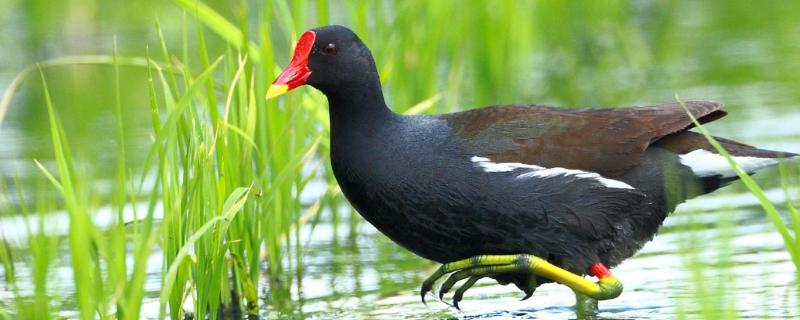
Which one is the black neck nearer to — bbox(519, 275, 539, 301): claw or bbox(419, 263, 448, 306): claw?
bbox(419, 263, 448, 306): claw

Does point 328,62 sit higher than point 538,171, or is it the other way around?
point 328,62

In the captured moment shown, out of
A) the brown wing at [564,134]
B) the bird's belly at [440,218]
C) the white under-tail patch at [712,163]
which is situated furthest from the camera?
the white under-tail patch at [712,163]

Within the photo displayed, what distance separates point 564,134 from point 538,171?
7.4 inches

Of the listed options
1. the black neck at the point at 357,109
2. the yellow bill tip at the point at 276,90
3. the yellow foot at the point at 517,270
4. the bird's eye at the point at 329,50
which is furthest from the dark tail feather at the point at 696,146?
the yellow bill tip at the point at 276,90

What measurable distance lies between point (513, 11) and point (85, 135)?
2.35 m

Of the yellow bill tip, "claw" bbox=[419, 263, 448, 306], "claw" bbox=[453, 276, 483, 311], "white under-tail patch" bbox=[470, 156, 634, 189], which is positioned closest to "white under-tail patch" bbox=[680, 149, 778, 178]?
"white under-tail patch" bbox=[470, 156, 634, 189]

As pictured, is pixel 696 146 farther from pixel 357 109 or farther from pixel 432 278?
pixel 357 109

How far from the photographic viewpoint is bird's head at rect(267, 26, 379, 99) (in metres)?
4.18

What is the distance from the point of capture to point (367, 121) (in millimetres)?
4168

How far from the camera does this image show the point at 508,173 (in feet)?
13.3

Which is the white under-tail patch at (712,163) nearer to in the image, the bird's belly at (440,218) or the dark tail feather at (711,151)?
the dark tail feather at (711,151)

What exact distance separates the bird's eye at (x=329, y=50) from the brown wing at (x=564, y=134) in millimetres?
435

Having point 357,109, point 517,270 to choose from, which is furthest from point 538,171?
point 357,109

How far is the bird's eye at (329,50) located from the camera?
13.7ft
